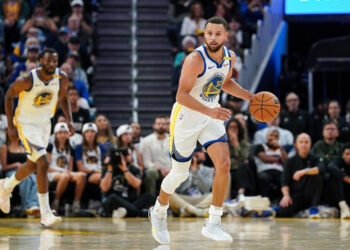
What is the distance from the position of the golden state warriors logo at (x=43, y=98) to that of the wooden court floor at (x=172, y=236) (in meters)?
1.37

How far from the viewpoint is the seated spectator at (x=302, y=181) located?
1077 centimetres

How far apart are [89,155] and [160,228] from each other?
5.02 m

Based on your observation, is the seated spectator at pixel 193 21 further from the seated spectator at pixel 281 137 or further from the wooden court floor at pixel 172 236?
the wooden court floor at pixel 172 236

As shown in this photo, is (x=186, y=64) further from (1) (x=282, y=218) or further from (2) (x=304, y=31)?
(2) (x=304, y=31)

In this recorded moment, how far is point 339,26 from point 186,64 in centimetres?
1109

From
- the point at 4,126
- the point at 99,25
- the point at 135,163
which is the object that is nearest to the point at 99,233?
the point at 135,163

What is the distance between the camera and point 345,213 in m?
10.5

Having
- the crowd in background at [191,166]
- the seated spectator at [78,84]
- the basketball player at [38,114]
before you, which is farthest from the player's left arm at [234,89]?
the seated spectator at [78,84]

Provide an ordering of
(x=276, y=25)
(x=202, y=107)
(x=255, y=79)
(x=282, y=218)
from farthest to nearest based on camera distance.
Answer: (x=276, y=25) → (x=255, y=79) → (x=282, y=218) → (x=202, y=107)

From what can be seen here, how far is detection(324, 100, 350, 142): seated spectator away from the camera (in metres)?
12.4

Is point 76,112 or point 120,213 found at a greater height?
point 76,112

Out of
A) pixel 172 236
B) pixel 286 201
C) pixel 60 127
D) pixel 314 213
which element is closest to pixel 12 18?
pixel 60 127

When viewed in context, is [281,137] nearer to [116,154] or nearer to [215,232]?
[116,154]

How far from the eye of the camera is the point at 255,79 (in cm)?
1469
